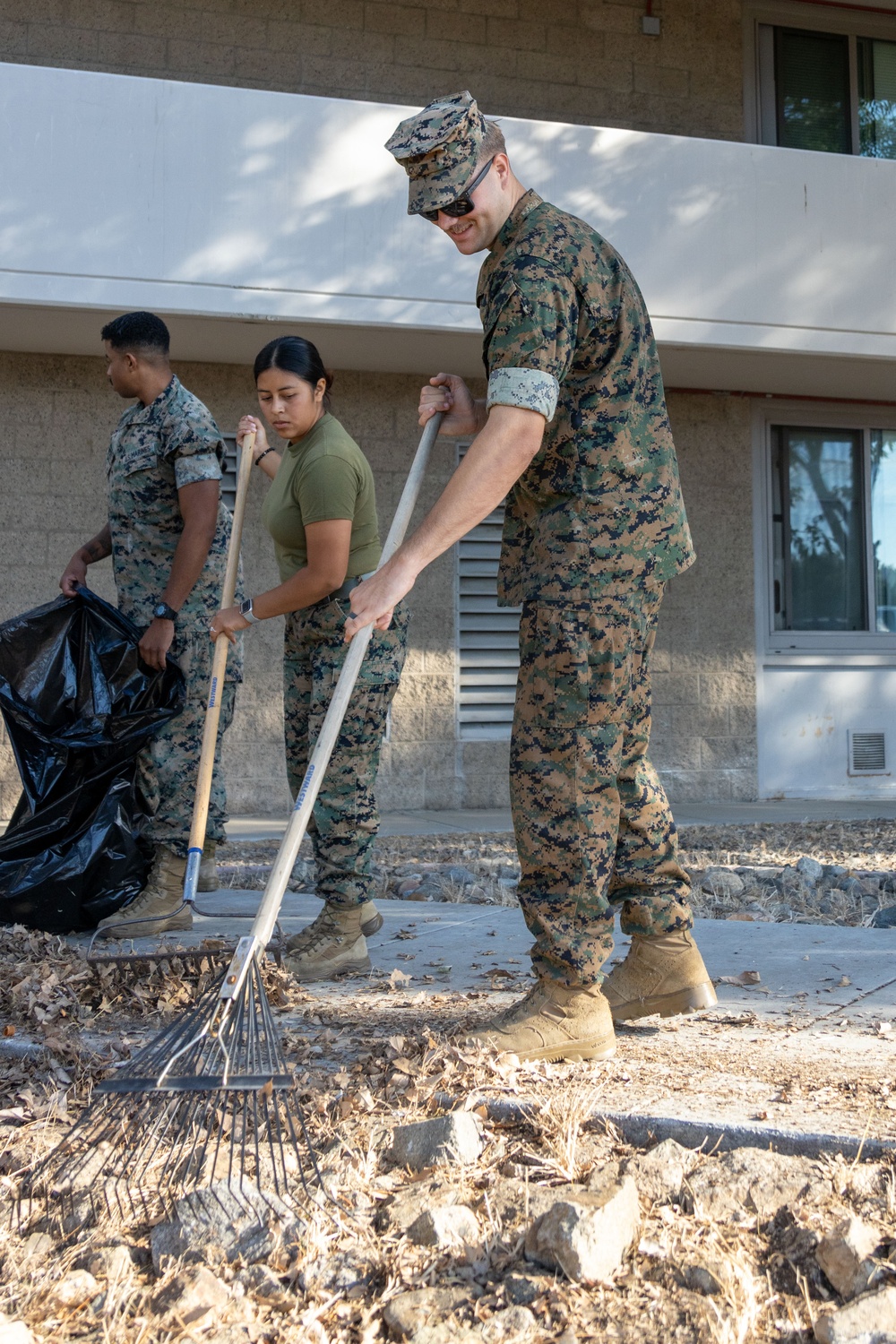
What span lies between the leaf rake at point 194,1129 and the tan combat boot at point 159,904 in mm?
1633

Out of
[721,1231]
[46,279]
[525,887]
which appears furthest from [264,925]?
[46,279]

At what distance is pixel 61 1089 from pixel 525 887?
3.19 feet

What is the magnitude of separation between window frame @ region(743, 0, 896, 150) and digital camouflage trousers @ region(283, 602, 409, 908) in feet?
22.4

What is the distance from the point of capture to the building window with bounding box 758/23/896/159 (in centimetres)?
882

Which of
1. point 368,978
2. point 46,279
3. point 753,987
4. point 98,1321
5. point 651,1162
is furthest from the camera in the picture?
point 46,279

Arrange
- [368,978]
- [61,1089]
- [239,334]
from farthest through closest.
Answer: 1. [239,334]
2. [368,978]
3. [61,1089]

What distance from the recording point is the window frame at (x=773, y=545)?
8773 millimetres

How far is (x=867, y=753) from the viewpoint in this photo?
29.2 feet

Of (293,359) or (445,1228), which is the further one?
(293,359)

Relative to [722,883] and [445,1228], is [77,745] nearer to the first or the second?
[445,1228]

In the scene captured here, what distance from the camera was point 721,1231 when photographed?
1821 millimetres

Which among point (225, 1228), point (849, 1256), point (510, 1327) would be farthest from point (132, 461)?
point (849, 1256)

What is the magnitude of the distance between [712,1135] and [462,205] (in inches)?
68.0

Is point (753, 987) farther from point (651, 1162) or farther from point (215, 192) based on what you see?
point (215, 192)
